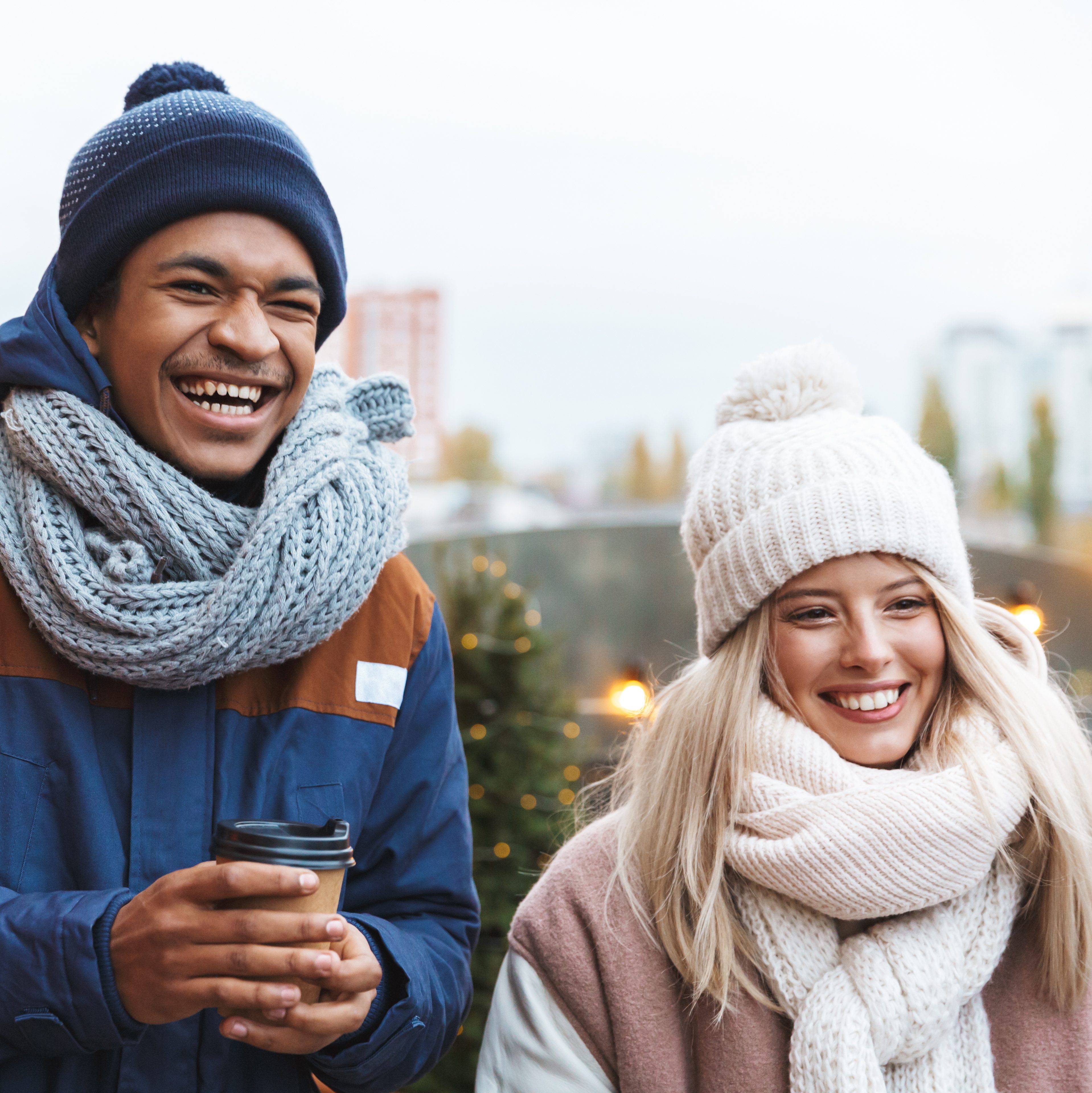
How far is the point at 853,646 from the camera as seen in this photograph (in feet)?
4.54

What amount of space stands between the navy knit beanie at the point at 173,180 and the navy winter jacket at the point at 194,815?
0.28 ft

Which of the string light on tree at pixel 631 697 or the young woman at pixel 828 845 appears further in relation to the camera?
the string light on tree at pixel 631 697

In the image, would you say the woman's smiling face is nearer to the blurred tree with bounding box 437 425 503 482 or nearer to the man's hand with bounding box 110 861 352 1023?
the man's hand with bounding box 110 861 352 1023

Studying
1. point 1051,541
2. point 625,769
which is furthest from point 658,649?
point 625,769

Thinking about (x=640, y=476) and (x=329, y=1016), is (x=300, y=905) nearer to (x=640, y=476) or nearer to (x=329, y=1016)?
(x=329, y=1016)

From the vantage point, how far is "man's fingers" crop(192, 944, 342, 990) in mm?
962

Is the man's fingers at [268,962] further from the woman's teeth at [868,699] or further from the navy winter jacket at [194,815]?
the woman's teeth at [868,699]

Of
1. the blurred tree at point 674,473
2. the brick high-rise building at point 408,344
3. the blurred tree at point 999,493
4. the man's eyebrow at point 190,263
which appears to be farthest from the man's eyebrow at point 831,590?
the blurred tree at point 999,493

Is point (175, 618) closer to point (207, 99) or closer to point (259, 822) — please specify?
point (259, 822)

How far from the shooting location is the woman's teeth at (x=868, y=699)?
4.60 feet

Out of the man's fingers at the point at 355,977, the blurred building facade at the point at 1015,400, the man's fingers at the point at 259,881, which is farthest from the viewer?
the blurred building facade at the point at 1015,400

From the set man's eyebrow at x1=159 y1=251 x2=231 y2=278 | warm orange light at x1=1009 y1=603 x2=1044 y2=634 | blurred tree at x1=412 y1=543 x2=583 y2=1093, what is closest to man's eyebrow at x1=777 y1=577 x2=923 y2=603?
warm orange light at x1=1009 y1=603 x2=1044 y2=634

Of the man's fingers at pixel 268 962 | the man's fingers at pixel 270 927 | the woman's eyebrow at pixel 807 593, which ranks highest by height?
the woman's eyebrow at pixel 807 593

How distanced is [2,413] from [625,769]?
0.96 m
